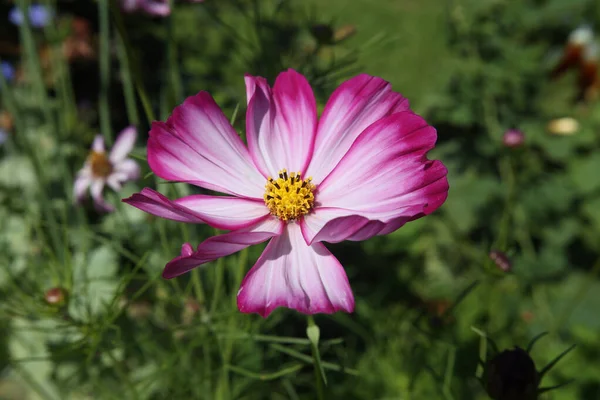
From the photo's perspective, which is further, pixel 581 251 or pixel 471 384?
pixel 581 251

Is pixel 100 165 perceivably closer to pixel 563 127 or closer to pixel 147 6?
pixel 147 6

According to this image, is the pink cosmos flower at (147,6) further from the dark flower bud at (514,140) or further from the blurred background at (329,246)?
the dark flower bud at (514,140)

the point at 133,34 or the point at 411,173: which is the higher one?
the point at 133,34

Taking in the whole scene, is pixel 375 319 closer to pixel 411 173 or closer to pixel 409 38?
pixel 411 173

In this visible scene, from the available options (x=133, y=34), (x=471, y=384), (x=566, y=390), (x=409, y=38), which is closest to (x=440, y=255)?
(x=471, y=384)

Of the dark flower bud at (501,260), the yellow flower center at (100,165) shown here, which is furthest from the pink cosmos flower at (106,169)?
the dark flower bud at (501,260)

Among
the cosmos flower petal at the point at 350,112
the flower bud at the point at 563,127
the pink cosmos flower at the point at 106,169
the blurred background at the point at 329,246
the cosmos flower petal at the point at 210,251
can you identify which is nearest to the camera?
the cosmos flower petal at the point at 210,251
